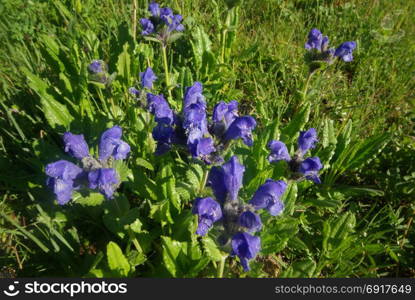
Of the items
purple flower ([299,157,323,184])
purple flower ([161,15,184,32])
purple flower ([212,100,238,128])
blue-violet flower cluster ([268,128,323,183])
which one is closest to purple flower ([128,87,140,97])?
purple flower ([212,100,238,128])

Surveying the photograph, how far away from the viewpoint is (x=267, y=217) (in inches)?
97.9

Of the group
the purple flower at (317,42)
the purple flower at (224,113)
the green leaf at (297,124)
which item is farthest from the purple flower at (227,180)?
the purple flower at (317,42)

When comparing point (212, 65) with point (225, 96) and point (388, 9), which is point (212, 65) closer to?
point (225, 96)

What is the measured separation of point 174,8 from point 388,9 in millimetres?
3333

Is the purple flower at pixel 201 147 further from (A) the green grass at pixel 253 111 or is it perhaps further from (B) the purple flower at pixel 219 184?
(A) the green grass at pixel 253 111

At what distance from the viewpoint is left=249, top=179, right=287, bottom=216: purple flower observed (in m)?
2.03

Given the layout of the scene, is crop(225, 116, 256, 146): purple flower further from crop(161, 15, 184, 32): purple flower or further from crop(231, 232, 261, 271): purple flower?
crop(161, 15, 184, 32): purple flower

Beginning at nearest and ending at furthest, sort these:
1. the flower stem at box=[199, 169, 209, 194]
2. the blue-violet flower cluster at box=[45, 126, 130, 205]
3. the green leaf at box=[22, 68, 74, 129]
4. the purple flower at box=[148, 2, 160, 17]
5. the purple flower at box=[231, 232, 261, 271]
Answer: the purple flower at box=[231, 232, 261, 271]
the blue-violet flower cluster at box=[45, 126, 130, 205]
the flower stem at box=[199, 169, 209, 194]
the green leaf at box=[22, 68, 74, 129]
the purple flower at box=[148, 2, 160, 17]

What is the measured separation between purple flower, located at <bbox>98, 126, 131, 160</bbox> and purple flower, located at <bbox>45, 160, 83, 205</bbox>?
0.19 m

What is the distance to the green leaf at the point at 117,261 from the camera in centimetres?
226

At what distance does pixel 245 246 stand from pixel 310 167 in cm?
97

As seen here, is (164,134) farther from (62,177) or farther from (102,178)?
(62,177)

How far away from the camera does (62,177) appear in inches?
85.1

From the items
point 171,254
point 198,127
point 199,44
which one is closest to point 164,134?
point 198,127
